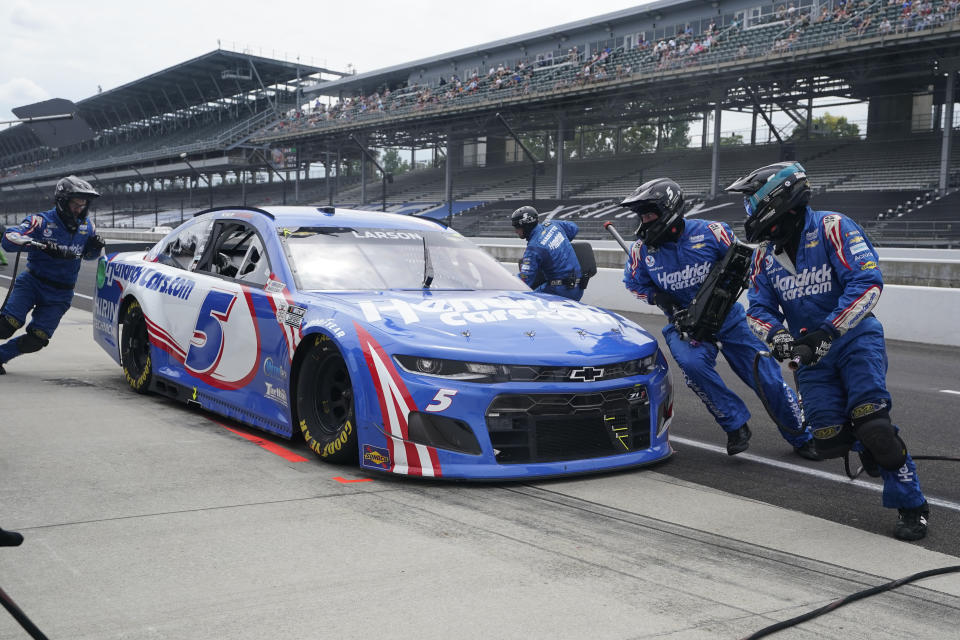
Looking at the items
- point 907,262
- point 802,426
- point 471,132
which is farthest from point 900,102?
point 802,426

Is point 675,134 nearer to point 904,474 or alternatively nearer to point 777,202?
point 777,202

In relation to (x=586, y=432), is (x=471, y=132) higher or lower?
higher

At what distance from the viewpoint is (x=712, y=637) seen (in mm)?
2770

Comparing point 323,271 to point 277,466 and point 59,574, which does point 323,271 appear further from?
point 59,574

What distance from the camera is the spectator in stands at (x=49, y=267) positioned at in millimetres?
7816

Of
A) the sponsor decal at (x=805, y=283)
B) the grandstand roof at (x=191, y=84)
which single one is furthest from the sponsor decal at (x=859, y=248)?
the grandstand roof at (x=191, y=84)

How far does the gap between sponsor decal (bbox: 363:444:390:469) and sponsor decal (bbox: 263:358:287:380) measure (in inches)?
32.7

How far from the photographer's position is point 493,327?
15.5 ft

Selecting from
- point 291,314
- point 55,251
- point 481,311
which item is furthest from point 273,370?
point 55,251

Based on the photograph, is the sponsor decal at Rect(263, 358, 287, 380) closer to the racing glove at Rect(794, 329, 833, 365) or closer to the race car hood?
the race car hood

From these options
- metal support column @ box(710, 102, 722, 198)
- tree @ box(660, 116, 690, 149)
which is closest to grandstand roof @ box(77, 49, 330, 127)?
tree @ box(660, 116, 690, 149)

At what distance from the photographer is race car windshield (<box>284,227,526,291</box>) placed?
5480 millimetres

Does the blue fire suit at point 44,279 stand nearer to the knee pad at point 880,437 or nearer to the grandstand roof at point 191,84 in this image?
the knee pad at point 880,437

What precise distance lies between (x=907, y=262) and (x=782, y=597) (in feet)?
40.9
